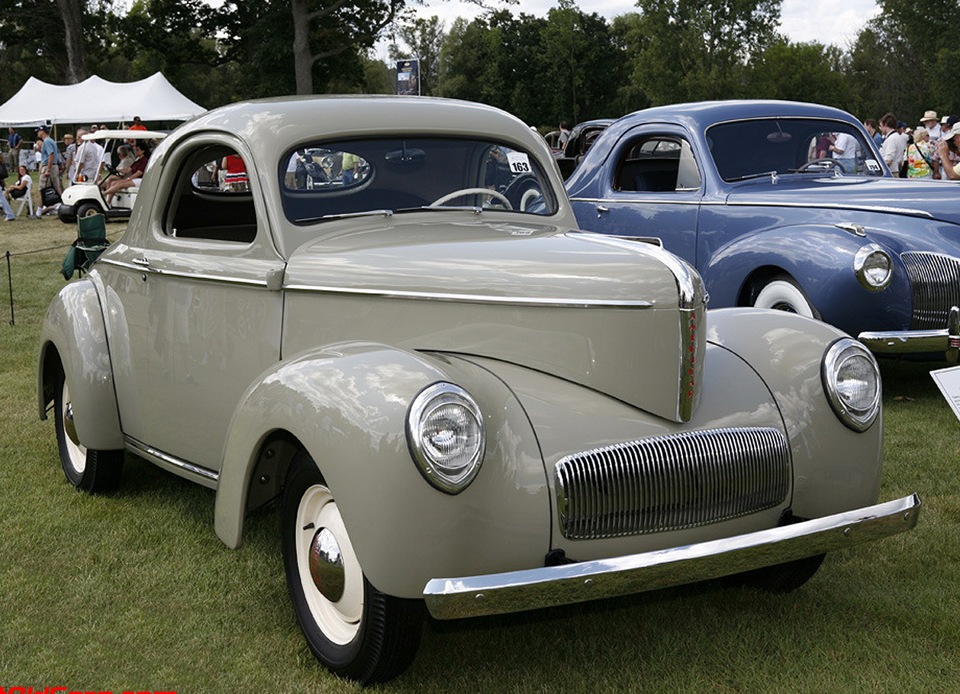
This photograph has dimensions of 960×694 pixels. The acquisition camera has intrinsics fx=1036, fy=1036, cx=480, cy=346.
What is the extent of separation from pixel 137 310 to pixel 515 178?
5.47ft

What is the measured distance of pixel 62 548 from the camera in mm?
4090

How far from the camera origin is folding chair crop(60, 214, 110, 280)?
709cm

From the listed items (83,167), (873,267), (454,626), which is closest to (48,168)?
(83,167)

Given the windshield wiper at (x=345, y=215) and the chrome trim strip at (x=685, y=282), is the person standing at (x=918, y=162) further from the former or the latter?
the chrome trim strip at (x=685, y=282)

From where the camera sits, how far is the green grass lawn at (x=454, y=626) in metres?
3.03

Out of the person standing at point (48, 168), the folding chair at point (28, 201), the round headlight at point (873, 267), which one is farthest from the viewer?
the person standing at point (48, 168)

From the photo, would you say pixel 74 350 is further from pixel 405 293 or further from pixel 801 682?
pixel 801 682

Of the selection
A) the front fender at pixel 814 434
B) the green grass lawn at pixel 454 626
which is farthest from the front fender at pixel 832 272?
the front fender at pixel 814 434

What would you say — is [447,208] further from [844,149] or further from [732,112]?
[844,149]

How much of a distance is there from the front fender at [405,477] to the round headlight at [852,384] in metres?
1.07

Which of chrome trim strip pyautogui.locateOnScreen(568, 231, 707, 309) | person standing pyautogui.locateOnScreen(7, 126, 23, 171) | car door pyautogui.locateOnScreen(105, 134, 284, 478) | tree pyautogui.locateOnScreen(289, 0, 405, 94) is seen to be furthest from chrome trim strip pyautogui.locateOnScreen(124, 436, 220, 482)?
person standing pyautogui.locateOnScreen(7, 126, 23, 171)

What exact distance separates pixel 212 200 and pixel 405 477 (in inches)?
107

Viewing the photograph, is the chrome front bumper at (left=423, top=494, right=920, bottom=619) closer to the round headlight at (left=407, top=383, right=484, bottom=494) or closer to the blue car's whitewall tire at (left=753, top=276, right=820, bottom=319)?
the round headlight at (left=407, top=383, right=484, bottom=494)

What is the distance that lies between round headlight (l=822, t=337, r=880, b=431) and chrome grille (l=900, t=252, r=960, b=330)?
9.97ft
